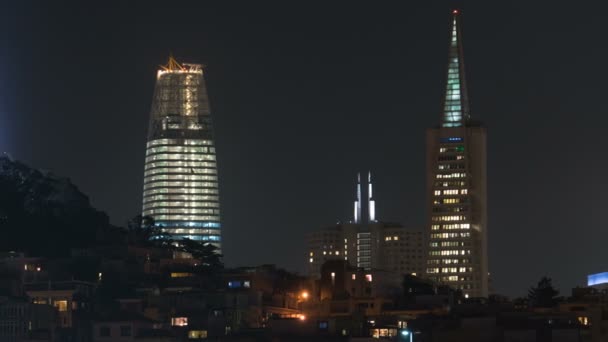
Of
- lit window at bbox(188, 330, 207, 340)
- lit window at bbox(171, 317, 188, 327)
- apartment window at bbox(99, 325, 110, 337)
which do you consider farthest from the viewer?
lit window at bbox(171, 317, 188, 327)

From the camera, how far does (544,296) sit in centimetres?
15775

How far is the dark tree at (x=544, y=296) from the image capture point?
153m

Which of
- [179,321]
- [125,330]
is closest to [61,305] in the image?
[179,321]

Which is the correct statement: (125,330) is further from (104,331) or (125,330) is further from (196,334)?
(196,334)

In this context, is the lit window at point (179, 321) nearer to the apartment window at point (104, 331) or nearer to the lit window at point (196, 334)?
the lit window at point (196, 334)

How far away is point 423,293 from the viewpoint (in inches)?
6417

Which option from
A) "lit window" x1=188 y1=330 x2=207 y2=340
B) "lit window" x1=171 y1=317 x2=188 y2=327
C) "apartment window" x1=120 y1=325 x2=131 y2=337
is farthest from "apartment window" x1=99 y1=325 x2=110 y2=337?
"lit window" x1=171 y1=317 x2=188 y2=327

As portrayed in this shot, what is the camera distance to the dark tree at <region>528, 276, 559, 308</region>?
502 ft

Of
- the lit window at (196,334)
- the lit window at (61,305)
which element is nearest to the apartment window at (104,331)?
the lit window at (196,334)

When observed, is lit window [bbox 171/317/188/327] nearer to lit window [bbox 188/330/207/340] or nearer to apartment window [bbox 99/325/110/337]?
lit window [bbox 188/330/207/340]

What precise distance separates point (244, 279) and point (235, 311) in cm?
1136

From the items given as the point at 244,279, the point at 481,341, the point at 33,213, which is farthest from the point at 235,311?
the point at 33,213

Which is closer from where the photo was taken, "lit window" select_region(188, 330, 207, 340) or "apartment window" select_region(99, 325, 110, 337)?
"apartment window" select_region(99, 325, 110, 337)

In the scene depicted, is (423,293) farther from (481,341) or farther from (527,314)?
(481,341)
